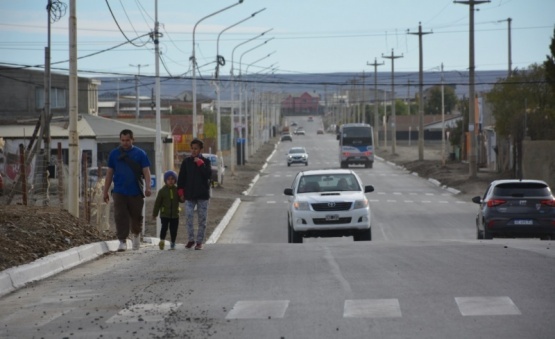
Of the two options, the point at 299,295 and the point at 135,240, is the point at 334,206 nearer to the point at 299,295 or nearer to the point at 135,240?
the point at 135,240

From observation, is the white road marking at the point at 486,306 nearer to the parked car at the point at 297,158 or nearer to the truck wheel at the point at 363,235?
the truck wheel at the point at 363,235

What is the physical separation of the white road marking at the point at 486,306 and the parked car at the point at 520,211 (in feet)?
47.7

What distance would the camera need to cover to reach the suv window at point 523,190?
83.1ft

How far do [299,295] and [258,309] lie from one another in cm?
95

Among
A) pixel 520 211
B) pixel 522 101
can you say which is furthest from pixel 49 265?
pixel 522 101

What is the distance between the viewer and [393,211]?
44.6 metres

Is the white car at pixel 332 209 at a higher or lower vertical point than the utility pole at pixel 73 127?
lower

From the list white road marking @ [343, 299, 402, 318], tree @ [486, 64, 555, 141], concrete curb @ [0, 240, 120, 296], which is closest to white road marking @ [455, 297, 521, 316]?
white road marking @ [343, 299, 402, 318]

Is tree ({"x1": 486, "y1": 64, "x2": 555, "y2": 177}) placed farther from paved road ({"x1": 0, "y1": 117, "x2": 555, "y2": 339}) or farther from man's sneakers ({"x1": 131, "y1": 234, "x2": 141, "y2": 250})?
man's sneakers ({"x1": 131, "y1": 234, "x2": 141, "y2": 250})

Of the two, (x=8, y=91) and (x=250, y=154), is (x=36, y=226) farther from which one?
(x=250, y=154)

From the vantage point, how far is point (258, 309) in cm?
1076

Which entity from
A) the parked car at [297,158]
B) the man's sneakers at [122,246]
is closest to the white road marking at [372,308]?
the man's sneakers at [122,246]

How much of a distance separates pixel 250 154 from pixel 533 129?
2357 inches

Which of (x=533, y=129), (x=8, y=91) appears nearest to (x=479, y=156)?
(x=533, y=129)
